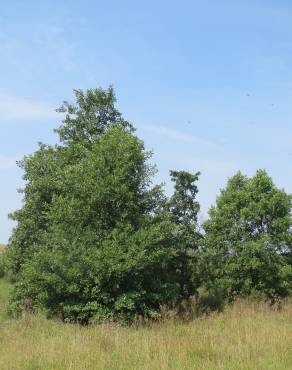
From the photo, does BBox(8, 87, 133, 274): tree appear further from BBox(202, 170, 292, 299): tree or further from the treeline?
BBox(202, 170, 292, 299): tree

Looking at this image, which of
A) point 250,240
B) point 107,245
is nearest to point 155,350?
point 107,245

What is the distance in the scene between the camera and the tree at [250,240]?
23531mm

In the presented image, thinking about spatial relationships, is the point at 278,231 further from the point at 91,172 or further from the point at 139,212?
the point at 91,172

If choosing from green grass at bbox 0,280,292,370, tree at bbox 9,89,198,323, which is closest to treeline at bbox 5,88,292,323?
tree at bbox 9,89,198,323

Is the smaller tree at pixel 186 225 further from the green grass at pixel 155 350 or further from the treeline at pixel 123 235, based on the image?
the green grass at pixel 155 350

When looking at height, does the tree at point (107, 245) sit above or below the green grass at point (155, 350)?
above

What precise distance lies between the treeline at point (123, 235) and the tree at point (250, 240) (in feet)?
0.18

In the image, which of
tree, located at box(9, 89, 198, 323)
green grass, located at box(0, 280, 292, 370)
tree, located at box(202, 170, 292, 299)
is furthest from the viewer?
tree, located at box(202, 170, 292, 299)

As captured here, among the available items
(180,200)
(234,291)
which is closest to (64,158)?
(180,200)

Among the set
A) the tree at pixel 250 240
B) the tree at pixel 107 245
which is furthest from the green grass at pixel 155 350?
the tree at pixel 250 240

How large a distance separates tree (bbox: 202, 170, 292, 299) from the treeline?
0.18 feet

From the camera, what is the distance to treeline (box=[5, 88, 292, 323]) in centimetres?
1770

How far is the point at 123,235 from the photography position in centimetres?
1783

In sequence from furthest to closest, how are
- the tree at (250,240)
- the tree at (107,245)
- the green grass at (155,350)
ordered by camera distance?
the tree at (250,240), the tree at (107,245), the green grass at (155,350)
